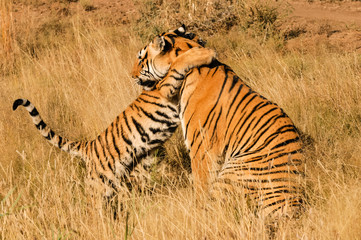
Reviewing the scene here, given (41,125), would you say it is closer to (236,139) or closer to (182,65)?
(182,65)

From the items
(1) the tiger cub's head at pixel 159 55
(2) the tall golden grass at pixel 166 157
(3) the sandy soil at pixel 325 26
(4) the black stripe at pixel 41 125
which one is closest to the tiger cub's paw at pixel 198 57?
(1) the tiger cub's head at pixel 159 55

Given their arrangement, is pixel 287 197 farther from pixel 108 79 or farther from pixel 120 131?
pixel 108 79

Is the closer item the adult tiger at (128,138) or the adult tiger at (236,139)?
the adult tiger at (236,139)

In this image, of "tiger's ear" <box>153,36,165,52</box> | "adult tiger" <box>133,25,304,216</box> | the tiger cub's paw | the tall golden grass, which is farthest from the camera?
"tiger's ear" <box>153,36,165,52</box>

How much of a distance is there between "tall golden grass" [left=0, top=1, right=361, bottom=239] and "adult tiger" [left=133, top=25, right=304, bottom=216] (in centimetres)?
13

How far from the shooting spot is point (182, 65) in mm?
3402

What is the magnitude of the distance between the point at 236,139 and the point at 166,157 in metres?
1.20

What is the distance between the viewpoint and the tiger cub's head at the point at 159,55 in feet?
11.9

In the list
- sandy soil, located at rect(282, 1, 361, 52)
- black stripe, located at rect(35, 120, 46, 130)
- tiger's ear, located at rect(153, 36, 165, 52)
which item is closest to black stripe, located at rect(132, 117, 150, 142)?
tiger's ear, located at rect(153, 36, 165, 52)

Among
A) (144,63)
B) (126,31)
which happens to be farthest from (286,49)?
(144,63)

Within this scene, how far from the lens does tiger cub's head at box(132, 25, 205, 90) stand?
3.62m

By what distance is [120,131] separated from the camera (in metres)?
3.71

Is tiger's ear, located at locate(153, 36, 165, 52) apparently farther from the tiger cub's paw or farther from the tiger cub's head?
the tiger cub's paw

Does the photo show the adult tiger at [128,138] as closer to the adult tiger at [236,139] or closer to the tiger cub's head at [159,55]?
the tiger cub's head at [159,55]
